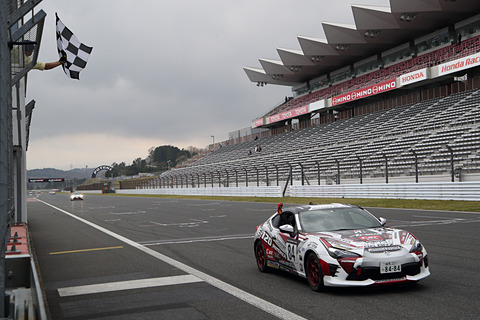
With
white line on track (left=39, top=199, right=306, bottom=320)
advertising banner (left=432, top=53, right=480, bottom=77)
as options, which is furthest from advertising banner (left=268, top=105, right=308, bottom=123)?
white line on track (left=39, top=199, right=306, bottom=320)

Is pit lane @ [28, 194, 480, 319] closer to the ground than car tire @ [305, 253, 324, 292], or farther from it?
closer to the ground

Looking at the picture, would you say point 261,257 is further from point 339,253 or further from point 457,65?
point 457,65

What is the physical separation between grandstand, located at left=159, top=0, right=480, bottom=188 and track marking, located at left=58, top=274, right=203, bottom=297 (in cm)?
1844

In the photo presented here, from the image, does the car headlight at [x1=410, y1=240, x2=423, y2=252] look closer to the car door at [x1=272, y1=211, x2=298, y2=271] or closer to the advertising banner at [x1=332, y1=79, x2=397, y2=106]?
the car door at [x1=272, y1=211, x2=298, y2=271]

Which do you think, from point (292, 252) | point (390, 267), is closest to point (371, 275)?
point (390, 267)

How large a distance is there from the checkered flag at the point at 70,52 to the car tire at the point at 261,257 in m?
4.47

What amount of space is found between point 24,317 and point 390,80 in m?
43.0

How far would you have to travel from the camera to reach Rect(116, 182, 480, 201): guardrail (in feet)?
72.9

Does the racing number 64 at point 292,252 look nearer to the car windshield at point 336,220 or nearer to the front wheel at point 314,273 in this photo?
the car windshield at point 336,220

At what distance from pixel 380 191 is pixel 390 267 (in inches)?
845

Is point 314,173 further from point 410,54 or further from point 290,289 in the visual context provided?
point 290,289

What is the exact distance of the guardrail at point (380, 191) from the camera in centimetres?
2222

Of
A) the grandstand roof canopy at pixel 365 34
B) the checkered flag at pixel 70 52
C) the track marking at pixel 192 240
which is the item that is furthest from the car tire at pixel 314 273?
the grandstand roof canopy at pixel 365 34

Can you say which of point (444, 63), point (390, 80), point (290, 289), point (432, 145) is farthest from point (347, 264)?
point (390, 80)
